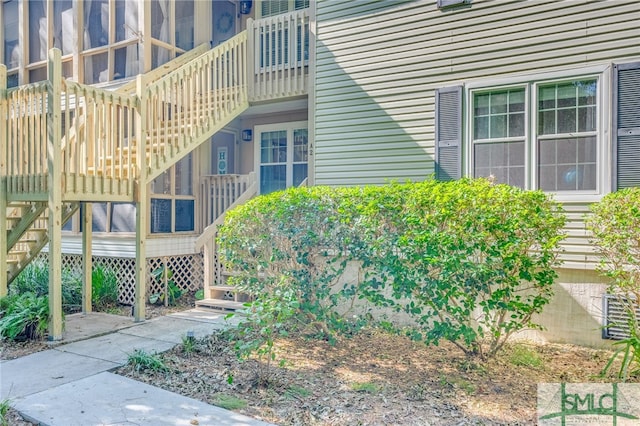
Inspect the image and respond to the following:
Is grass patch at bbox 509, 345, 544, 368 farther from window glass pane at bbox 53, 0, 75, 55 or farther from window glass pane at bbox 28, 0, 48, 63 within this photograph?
window glass pane at bbox 28, 0, 48, 63

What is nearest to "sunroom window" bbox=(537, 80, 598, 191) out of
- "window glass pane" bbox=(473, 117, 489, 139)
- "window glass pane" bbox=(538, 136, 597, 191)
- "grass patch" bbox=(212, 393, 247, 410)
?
"window glass pane" bbox=(538, 136, 597, 191)

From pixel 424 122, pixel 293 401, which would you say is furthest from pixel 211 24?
pixel 293 401

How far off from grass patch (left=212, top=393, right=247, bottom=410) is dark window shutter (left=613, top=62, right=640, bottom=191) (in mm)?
4643

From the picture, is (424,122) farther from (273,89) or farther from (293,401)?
(293,401)

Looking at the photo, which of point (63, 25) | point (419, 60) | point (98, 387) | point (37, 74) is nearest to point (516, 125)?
point (419, 60)

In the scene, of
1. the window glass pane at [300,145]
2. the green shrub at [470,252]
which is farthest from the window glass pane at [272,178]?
the green shrub at [470,252]

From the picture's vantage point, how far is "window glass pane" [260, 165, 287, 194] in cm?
922

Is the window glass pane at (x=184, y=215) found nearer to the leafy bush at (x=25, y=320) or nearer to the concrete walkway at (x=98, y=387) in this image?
the concrete walkway at (x=98, y=387)

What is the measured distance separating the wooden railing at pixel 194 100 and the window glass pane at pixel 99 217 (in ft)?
5.42

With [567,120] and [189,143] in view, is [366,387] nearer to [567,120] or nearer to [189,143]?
[567,120]

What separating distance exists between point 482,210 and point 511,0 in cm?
329

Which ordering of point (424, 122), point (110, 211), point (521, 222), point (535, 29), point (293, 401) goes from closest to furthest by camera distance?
point (293, 401), point (521, 222), point (535, 29), point (424, 122), point (110, 211)

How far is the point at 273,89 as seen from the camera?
806 cm

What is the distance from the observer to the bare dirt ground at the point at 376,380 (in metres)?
3.58
